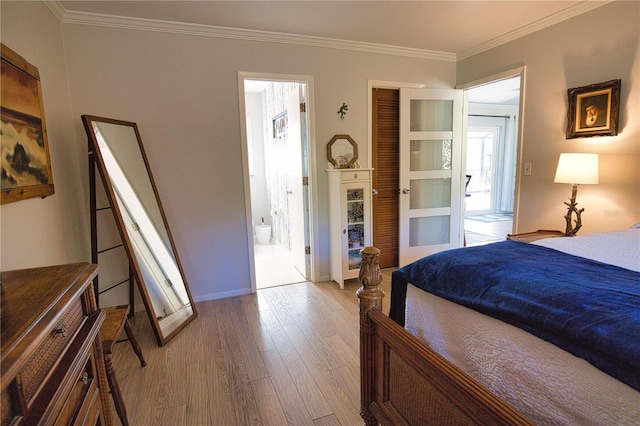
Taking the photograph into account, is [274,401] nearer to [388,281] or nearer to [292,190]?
[388,281]

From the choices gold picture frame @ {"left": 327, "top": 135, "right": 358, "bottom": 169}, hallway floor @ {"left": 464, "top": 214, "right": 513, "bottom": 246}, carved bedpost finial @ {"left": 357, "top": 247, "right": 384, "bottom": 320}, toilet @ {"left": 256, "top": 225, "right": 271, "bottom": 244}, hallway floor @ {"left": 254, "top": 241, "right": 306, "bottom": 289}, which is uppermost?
gold picture frame @ {"left": 327, "top": 135, "right": 358, "bottom": 169}

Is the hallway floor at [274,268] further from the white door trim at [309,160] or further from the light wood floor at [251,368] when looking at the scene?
→ the light wood floor at [251,368]

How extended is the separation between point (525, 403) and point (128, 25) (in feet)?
11.0

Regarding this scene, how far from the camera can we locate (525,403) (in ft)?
3.30

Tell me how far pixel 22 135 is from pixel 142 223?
1044 millimetres

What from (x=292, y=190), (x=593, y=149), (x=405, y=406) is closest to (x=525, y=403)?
(x=405, y=406)

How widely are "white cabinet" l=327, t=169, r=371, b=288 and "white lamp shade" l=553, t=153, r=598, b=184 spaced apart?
62.2 inches

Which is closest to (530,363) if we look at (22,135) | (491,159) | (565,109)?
(22,135)

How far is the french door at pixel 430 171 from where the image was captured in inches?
140

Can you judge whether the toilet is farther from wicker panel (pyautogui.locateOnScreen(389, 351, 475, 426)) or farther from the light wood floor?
wicker panel (pyautogui.locateOnScreen(389, 351, 475, 426))

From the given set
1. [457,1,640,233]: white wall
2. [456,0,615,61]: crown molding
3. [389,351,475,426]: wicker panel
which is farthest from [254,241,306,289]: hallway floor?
[456,0,615,61]: crown molding

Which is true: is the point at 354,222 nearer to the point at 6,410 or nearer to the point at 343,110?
the point at 343,110

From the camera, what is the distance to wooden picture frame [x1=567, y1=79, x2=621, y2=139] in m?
2.36

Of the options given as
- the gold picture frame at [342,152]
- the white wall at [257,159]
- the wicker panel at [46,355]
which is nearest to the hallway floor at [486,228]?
the gold picture frame at [342,152]
